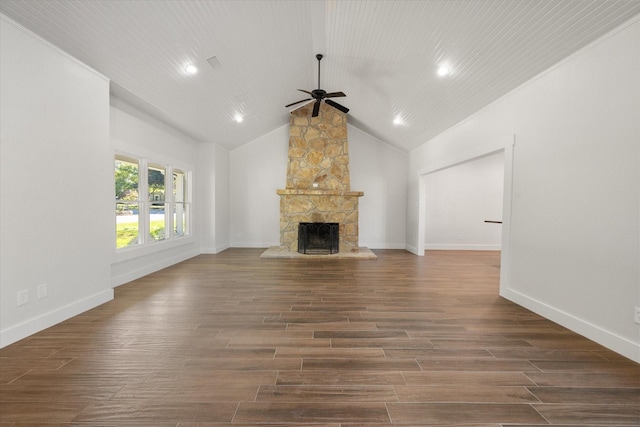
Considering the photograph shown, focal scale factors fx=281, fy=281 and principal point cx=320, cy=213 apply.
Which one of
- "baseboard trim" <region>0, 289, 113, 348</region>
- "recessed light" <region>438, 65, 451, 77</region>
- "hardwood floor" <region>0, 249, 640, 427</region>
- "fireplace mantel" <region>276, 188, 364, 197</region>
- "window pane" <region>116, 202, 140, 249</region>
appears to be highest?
"recessed light" <region>438, 65, 451, 77</region>

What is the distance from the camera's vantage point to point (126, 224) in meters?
4.21

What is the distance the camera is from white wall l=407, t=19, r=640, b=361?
2.10 metres

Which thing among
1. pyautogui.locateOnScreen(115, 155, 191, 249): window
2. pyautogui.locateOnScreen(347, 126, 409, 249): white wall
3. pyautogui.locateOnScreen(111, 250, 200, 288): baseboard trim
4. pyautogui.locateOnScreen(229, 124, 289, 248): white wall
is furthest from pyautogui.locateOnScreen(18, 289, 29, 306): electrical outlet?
pyautogui.locateOnScreen(347, 126, 409, 249): white wall

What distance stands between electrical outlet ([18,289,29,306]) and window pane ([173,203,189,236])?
3327 millimetres

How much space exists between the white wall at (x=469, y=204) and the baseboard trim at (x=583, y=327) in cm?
426

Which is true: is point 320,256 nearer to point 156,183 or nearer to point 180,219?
point 180,219

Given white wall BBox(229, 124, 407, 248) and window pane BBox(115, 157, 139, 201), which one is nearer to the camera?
window pane BBox(115, 157, 139, 201)

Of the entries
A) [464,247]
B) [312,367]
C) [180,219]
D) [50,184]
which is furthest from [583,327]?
[180,219]

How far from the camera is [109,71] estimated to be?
3156 mm

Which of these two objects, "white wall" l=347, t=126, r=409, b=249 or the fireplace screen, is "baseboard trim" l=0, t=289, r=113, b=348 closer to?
the fireplace screen

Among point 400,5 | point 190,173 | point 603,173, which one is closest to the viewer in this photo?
point 603,173

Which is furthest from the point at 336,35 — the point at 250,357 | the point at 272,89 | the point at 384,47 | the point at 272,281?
the point at 250,357

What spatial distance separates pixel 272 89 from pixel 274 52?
1.15 meters

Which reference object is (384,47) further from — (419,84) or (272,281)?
(272,281)
